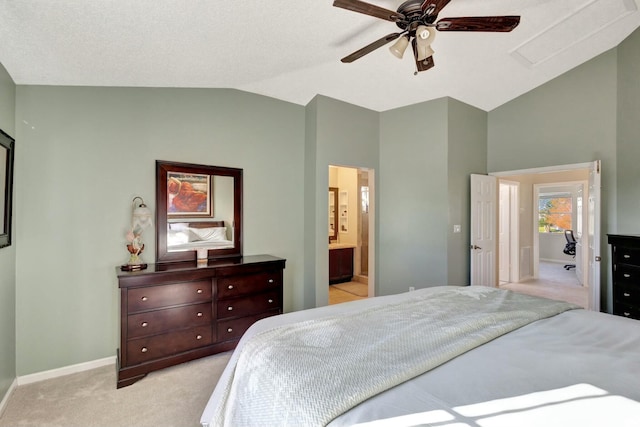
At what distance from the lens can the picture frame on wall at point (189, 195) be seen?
3.02 m

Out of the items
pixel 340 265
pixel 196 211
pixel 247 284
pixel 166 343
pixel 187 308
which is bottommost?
pixel 166 343

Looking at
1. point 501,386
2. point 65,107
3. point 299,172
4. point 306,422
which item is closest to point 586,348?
point 501,386

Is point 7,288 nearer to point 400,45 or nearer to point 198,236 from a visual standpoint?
point 198,236

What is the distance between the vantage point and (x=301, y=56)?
2762 mm

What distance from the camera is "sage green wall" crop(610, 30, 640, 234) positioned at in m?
3.27

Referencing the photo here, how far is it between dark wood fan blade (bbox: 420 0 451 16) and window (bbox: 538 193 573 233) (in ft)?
28.2

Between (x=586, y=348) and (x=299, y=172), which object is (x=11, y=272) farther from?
(x=586, y=348)

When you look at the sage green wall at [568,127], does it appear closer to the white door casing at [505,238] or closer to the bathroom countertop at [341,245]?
the white door casing at [505,238]

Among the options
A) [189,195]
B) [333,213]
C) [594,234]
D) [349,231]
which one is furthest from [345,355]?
[333,213]

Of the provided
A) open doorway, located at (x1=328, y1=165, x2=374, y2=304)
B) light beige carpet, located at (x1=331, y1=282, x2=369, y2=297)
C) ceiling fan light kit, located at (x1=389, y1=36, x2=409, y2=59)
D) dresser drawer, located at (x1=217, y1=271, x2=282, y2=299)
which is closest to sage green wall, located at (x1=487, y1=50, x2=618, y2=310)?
open doorway, located at (x1=328, y1=165, x2=374, y2=304)

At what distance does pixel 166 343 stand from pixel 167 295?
0.42 metres

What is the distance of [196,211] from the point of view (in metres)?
3.17

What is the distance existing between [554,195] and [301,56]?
9.40m

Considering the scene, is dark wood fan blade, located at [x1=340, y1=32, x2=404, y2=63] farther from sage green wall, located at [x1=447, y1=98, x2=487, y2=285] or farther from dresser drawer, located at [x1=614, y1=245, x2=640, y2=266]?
dresser drawer, located at [x1=614, y1=245, x2=640, y2=266]
